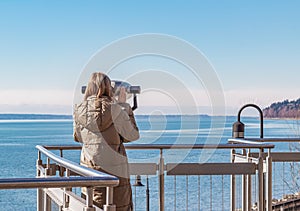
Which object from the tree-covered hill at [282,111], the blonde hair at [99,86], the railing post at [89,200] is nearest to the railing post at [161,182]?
the blonde hair at [99,86]

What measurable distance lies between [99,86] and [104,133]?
30cm

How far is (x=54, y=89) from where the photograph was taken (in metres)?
41.0

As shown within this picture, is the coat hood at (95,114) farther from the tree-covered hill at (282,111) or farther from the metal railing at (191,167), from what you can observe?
the tree-covered hill at (282,111)

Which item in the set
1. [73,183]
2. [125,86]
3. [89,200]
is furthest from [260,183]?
[73,183]

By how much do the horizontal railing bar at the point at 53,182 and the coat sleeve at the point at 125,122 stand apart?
1354 mm

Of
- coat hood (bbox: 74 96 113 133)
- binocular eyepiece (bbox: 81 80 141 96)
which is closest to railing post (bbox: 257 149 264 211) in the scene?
binocular eyepiece (bbox: 81 80 141 96)

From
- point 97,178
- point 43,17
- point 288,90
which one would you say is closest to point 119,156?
point 97,178

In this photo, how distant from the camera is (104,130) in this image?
4027mm

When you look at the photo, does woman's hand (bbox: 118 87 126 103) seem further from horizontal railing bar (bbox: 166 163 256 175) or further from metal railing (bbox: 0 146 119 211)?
metal railing (bbox: 0 146 119 211)

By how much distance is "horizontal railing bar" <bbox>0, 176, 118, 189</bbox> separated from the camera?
2.53 metres

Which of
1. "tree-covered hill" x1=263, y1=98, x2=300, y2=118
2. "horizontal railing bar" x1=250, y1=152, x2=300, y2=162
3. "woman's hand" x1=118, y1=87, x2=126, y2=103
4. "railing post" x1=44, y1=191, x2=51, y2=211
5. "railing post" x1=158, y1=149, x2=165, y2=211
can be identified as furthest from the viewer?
"tree-covered hill" x1=263, y1=98, x2=300, y2=118

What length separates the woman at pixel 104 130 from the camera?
3.98 metres

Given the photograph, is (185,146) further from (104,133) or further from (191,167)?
(104,133)

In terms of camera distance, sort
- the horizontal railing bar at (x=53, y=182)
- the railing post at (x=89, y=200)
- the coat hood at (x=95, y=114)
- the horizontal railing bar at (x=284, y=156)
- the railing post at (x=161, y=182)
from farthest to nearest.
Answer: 1. the horizontal railing bar at (x=284, y=156)
2. the railing post at (x=161, y=182)
3. the coat hood at (x=95, y=114)
4. the railing post at (x=89, y=200)
5. the horizontal railing bar at (x=53, y=182)
